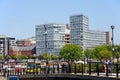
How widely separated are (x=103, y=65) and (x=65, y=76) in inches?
183

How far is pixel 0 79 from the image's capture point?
4441cm

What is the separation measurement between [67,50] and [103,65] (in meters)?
129

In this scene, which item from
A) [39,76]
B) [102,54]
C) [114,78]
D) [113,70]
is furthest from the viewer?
[102,54]

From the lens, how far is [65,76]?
3922 cm

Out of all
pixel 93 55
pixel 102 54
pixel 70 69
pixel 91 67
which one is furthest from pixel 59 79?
pixel 93 55

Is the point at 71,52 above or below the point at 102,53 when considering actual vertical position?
below

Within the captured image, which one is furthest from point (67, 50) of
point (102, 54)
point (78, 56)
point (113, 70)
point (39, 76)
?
point (113, 70)

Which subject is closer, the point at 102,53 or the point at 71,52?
the point at 102,53

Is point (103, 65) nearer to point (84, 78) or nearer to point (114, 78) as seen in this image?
point (84, 78)

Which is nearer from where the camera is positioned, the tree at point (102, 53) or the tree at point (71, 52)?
the tree at point (102, 53)

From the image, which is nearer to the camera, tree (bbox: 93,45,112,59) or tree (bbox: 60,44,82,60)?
tree (bbox: 93,45,112,59)

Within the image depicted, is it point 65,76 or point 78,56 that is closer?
point 65,76

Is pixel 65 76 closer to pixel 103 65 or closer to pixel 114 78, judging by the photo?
pixel 103 65

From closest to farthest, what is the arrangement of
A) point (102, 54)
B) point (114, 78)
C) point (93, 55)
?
point (114, 78) < point (102, 54) < point (93, 55)
